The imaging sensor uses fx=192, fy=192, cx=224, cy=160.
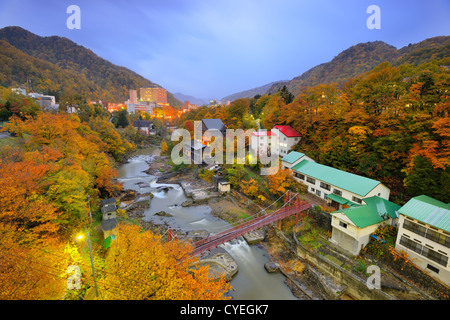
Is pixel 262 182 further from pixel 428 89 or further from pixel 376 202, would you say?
pixel 428 89

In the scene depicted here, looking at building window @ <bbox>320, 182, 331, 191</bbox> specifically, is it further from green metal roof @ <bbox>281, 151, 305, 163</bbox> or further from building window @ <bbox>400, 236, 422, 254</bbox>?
building window @ <bbox>400, 236, 422, 254</bbox>

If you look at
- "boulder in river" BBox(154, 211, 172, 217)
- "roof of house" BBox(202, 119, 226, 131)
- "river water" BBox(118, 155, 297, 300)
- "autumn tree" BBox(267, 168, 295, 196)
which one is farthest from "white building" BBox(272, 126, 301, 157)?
"boulder in river" BBox(154, 211, 172, 217)

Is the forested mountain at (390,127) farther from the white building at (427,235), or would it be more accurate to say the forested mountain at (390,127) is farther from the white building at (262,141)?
the white building at (262,141)

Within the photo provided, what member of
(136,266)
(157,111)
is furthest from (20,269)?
(157,111)

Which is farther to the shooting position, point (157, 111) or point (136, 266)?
point (157, 111)

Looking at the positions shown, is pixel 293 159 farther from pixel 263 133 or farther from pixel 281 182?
pixel 263 133

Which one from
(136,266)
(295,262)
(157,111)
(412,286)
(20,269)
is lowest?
(295,262)

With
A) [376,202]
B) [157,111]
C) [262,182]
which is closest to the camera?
[376,202]
